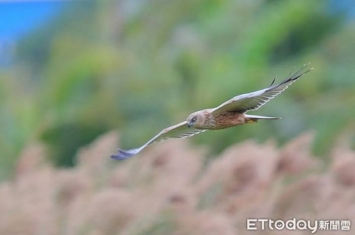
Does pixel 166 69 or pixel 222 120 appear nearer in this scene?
pixel 222 120

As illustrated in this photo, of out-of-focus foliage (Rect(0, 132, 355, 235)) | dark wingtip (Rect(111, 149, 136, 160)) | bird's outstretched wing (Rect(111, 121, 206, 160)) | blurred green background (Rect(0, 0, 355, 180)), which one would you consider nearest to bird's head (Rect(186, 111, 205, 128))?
bird's outstretched wing (Rect(111, 121, 206, 160))

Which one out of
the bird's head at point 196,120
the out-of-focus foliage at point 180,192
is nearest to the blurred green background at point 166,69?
the out-of-focus foliage at point 180,192

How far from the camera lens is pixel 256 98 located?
9.70 feet

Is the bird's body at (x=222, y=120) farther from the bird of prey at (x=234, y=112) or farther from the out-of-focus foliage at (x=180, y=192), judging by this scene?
the out-of-focus foliage at (x=180, y=192)

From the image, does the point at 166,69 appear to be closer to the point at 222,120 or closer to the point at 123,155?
the point at 123,155

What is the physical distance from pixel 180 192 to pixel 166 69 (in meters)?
3.89

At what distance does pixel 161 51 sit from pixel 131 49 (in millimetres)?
293

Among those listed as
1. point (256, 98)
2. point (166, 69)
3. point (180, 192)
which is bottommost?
point (256, 98)

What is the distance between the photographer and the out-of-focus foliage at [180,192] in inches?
195

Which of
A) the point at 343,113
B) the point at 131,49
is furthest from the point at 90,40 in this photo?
the point at 343,113

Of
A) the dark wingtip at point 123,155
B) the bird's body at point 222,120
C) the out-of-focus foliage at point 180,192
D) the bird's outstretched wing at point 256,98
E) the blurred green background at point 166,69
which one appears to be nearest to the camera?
the bird's outstretched wing at point 256,98

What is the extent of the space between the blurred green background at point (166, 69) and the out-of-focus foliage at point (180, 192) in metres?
0.99

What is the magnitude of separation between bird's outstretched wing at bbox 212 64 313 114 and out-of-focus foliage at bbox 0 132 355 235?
5.57ft

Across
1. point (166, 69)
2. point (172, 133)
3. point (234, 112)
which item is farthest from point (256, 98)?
point (166, 69)
